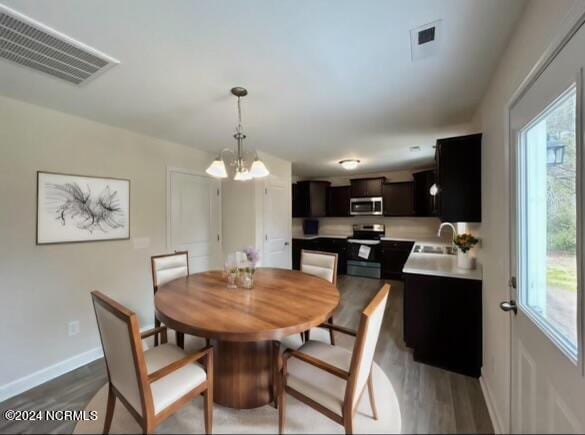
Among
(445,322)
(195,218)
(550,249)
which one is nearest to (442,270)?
(445,322)

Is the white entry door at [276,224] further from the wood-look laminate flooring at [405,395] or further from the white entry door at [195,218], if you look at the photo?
the wood-look laminate flooring at [405,395]

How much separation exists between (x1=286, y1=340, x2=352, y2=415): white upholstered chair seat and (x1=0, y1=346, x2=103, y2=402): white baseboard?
2.11 metres

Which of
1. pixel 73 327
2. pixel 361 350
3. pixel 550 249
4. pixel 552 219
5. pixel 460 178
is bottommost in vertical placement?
pixel 73 327

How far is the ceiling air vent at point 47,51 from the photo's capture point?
1.17 m

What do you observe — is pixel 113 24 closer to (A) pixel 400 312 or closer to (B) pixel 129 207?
(B) pixel 129 207

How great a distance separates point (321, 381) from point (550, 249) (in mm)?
1151

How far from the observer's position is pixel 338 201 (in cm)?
575

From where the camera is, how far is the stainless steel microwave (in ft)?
17.0

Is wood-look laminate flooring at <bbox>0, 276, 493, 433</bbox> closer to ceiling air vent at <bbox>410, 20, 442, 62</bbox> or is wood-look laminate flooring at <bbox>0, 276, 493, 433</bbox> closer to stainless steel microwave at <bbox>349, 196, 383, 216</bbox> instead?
ceiling air vent at <bbox>410, 20, 442, 62</bbox>

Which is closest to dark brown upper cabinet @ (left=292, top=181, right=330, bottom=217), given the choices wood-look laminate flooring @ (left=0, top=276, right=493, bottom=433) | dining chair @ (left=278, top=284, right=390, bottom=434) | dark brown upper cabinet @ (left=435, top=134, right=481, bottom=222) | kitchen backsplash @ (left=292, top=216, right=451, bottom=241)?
kitchen backsplash @ (left=292, top=216, right=451, bottom=241)

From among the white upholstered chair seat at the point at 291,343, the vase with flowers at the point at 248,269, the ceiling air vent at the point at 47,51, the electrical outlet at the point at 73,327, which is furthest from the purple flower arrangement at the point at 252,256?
the electrical outlet at the point at 73,327

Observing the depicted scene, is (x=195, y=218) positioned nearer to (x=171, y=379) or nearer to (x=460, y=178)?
(x=171, y=379)

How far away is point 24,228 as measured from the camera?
1.95m

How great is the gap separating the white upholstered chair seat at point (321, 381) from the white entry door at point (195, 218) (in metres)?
2.33
